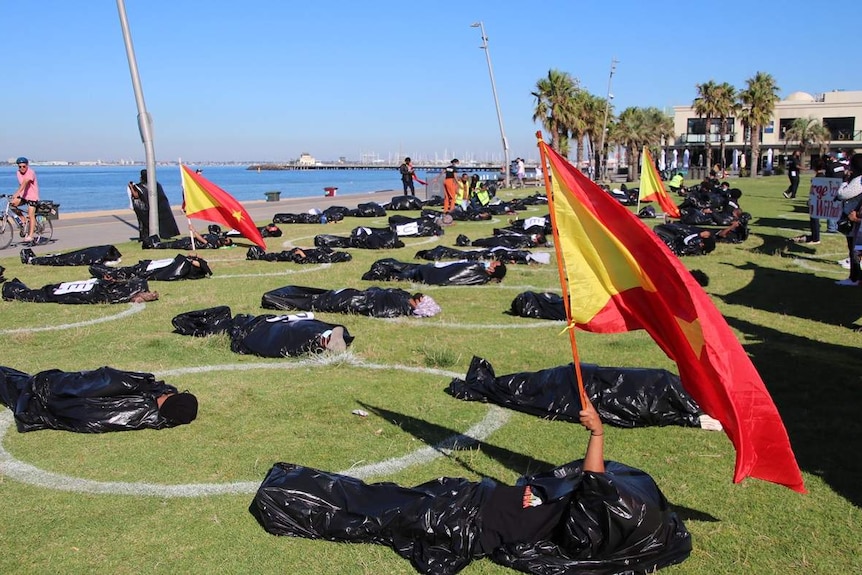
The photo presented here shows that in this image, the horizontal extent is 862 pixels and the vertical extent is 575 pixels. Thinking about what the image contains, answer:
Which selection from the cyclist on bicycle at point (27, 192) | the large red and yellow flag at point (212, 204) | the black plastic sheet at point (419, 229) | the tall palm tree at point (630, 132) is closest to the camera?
the large red and yellow flag at point (212, 204)

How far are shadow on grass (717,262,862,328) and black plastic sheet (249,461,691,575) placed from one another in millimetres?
6713

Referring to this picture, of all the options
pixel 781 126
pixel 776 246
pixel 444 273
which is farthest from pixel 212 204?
pixel 781 126

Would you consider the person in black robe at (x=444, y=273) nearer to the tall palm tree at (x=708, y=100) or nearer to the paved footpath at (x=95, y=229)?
the paved footpath at (x=95, y=229)

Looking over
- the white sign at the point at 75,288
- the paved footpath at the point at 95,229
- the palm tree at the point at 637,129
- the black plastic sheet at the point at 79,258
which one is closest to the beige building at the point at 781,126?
the palm tree at the point at 637,129

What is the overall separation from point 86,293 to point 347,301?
418 cm

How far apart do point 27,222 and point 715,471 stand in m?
19.3

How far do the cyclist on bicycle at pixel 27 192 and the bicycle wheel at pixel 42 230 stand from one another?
75 centimetres

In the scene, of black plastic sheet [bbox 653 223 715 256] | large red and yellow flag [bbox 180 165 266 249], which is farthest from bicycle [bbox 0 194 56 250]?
black plastic sheet [bbox 653 223 715 256]

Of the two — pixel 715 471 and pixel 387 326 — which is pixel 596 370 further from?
→ pixel 387 326

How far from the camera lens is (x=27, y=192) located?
61.5 ft

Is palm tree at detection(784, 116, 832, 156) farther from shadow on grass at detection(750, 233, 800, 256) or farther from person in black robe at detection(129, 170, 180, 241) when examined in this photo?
person in black robe at detection(129, 170, 180, 241)

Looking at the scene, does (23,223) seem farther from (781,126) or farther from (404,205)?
(781,126)

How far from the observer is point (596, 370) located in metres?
6.52

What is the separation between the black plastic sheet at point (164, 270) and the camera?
1333cm
